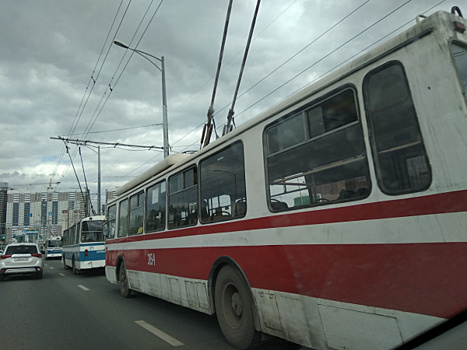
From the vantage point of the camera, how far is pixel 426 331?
2.38m

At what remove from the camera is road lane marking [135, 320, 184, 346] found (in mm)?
5160

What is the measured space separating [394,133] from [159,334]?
185 inches

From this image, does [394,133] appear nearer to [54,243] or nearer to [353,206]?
[353,206]

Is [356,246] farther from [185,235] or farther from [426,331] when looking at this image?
[185,235]

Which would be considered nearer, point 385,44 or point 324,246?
point 385,44

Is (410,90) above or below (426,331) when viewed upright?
above

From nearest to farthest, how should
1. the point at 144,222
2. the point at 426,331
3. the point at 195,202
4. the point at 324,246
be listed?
1. the point at 426,331
2. the point at 324,246
3. the point at 195,202
4. the point at 144,222

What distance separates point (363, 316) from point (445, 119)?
161 cm

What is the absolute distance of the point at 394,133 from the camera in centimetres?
279

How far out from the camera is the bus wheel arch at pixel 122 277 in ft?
30.9

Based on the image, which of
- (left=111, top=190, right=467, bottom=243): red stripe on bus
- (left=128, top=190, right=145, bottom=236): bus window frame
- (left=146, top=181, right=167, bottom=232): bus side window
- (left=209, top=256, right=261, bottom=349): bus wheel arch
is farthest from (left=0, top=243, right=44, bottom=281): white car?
(left=111, top=190, right=467, bottom=243): red stripe on bus

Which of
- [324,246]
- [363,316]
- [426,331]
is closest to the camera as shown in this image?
[426,331]

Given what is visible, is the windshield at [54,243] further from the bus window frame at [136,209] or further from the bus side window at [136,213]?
the bus side window at [136,213]

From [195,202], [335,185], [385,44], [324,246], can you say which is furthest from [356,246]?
[195,202]
